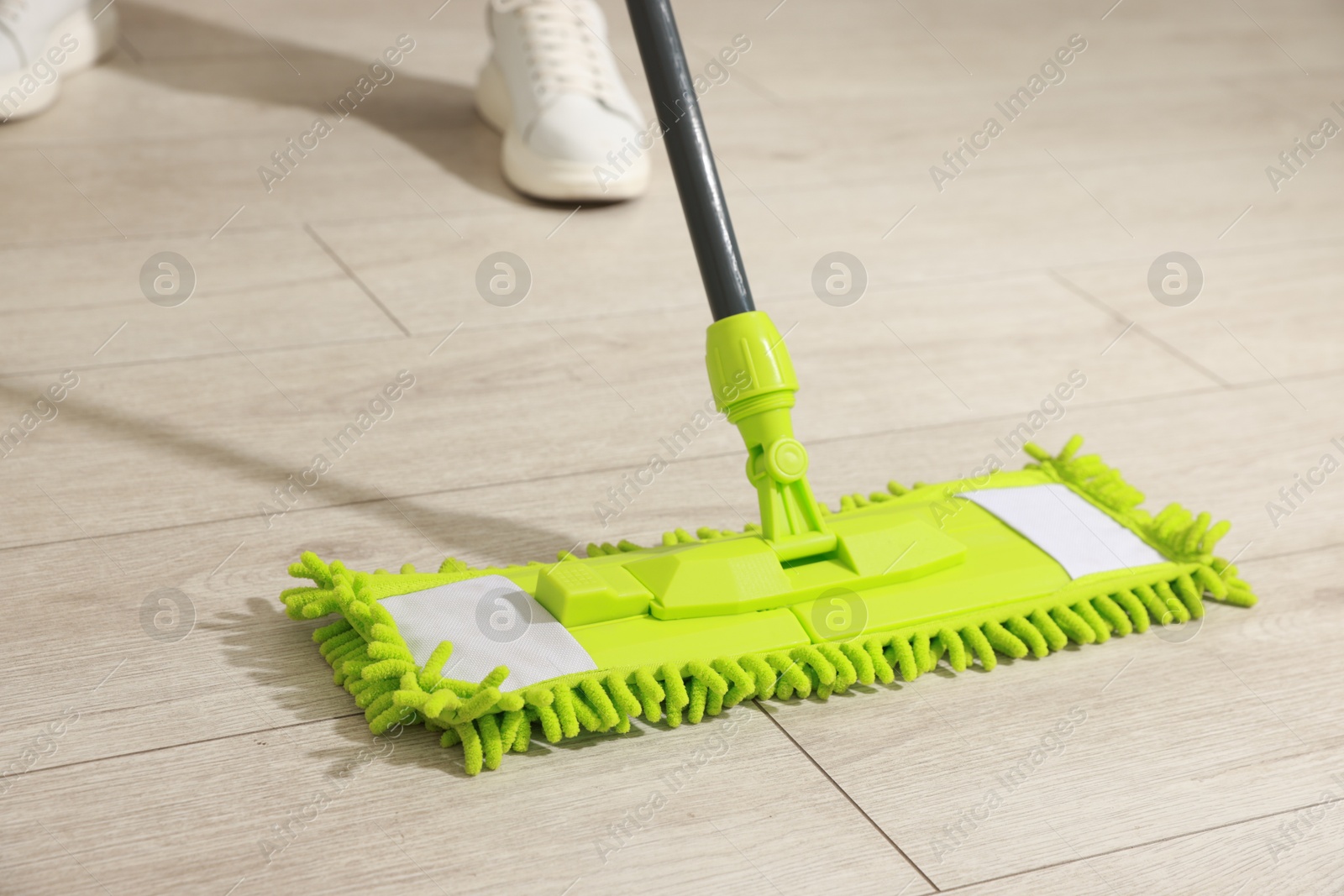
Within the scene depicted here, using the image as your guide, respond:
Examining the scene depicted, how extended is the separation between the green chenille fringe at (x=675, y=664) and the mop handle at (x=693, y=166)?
0.14m

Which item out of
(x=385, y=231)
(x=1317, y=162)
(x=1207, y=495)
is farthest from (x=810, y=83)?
(x=1207, y=495)

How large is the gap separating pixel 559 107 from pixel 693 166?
60 cm

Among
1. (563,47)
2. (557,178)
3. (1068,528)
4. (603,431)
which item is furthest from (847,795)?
(563,47)

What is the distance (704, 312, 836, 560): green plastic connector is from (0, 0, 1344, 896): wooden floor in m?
0.09

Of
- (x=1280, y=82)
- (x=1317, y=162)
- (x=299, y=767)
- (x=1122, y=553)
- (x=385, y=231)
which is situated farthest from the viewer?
(x=1280, y=82)

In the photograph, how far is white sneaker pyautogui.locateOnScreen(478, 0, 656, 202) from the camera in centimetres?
124

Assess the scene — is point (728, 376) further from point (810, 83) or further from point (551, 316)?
point (810, 83)

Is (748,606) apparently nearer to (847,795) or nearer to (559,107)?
(847,795)

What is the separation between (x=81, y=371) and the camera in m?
0.91

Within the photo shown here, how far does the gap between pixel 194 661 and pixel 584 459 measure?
0.31 m

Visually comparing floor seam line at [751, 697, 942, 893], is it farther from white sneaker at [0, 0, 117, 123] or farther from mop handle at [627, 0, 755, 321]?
white sneaker at [0, 0, 117, 123]

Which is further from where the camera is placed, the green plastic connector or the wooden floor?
the green plastic connector

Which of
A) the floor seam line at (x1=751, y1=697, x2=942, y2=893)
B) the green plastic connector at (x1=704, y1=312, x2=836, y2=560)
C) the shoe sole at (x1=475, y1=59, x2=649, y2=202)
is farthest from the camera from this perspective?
the shoe sole at (x1=475, y1=59, x2=649, y2=202)

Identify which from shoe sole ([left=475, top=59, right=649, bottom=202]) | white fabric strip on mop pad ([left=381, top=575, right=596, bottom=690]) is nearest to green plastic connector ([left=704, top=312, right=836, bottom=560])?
white fabric strip on mop pad ([left=381, top=575, right=596, bottom=690])
